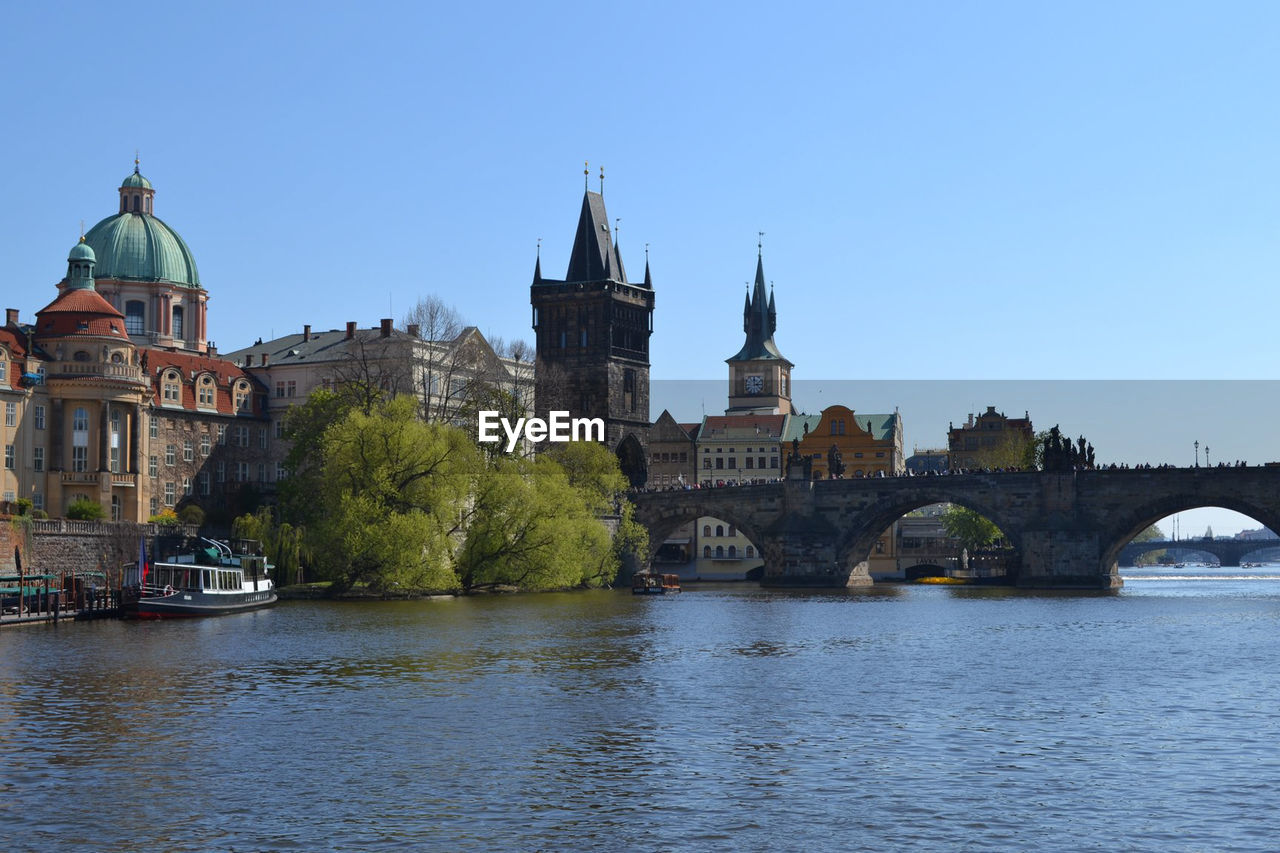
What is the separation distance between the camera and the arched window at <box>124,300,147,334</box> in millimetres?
127125

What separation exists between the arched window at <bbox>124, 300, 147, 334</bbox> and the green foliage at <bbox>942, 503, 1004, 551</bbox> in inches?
2785

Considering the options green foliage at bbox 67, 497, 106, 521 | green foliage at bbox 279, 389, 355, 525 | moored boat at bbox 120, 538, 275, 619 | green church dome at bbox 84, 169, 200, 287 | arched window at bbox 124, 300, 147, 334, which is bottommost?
moored boat at bbox 120, 538, 275, 619

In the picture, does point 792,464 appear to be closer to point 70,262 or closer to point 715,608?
point 715,608

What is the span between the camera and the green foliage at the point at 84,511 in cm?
9019

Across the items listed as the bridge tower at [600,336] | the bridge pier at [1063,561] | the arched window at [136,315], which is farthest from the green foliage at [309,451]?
the bridge tower at [600,336]

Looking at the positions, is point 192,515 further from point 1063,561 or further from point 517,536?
point 1063,561

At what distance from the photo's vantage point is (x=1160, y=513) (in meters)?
114

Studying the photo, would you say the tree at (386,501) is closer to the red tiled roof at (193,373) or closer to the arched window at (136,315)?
the red tiled roof at (193,373)

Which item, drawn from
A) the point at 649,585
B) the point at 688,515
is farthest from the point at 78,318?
the point at 688,515

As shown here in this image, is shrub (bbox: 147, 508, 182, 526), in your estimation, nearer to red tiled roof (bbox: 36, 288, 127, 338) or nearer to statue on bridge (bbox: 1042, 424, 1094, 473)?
red tiled roof (bbox: 36, 288, 127, 338)

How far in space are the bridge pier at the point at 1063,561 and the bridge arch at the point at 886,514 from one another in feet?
11.8

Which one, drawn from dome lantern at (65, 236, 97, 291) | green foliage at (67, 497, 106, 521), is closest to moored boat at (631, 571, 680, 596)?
green foliage at (67, 497, 106, 521)

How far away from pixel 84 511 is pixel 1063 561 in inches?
2538

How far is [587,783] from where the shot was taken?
3083 centimetres
